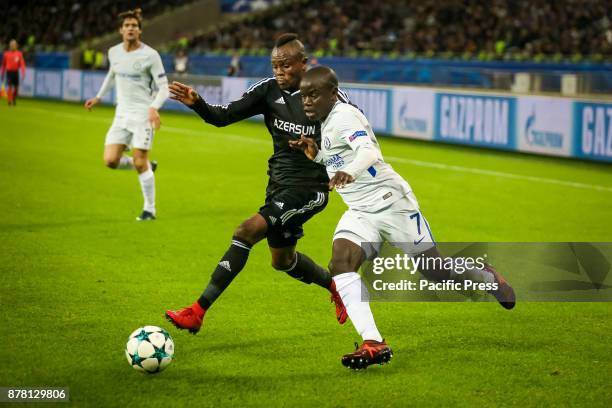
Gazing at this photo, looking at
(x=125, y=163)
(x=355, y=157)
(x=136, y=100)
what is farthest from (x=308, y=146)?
(x=125, y=163)

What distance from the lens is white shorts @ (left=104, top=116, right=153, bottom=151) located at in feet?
37.7

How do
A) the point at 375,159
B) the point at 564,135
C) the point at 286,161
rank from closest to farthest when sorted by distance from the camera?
the point at 375,159 < the point at 286,161 < the point at 564,135

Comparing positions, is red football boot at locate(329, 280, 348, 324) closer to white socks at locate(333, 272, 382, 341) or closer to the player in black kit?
the player in black kit

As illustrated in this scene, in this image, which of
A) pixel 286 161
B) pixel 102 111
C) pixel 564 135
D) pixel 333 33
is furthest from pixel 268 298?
pixel 333 33

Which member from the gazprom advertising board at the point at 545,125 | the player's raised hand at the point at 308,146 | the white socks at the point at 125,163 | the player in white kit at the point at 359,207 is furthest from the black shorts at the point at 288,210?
the gazprom advertising board at the point at 545,125

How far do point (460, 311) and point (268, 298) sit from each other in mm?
1672

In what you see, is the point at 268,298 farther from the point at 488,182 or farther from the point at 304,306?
the point at 488,182

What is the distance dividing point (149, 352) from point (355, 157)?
5.98ft

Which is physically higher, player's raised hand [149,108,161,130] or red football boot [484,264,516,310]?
player's raised hand [149,108,161,130]

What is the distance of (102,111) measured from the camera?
99.9 feet

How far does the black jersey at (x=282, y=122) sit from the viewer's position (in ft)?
22.3

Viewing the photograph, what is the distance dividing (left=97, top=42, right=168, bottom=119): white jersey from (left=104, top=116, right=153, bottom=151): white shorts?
83 mm

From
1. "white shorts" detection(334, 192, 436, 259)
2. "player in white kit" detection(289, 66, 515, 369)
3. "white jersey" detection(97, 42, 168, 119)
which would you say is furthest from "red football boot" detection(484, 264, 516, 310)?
"white jersey" detection(97, 42, 168, 119)

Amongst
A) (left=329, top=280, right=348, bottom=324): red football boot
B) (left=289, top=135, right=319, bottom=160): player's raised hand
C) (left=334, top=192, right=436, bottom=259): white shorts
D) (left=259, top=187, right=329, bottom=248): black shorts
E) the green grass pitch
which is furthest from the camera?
(left=329, top=280, right=348, bottom=324): red football boot
